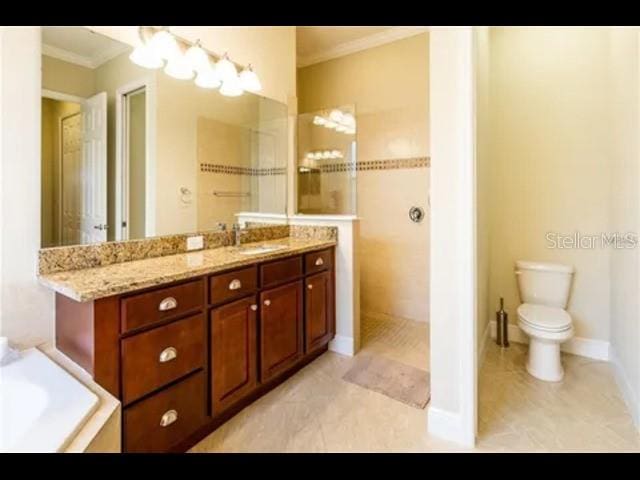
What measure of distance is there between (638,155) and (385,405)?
1945mm

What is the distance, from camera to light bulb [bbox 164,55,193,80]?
6.39 feet

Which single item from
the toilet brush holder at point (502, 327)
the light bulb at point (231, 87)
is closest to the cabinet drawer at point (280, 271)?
the light bulb at point (231, 87)

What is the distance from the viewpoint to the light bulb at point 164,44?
5.88 feet

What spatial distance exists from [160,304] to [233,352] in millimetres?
521

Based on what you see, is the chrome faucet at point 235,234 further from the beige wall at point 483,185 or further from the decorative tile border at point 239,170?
the beige wall at point 483,185

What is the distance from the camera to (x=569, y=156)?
8.43ft

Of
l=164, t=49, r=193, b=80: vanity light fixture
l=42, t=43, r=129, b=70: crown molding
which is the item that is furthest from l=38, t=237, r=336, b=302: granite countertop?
l=164, t=49, r=193, b=80: vanity light fixture

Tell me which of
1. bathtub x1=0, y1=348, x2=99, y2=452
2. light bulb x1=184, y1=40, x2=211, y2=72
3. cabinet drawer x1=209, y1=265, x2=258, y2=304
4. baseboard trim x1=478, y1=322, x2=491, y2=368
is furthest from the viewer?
baseboard trim x1=478, y1=322, x2=491, y2=368

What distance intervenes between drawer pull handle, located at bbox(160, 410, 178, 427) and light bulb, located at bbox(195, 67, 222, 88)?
185 cm

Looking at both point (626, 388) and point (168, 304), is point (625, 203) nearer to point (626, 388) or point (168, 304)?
point (626, 388)

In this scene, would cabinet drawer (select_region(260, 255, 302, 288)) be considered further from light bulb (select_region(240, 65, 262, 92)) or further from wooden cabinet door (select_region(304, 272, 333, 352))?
light bulb (select_region(240, 65, 262, 92))

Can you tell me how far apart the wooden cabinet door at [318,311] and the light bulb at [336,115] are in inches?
61.1

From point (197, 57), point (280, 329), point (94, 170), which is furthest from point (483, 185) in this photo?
point (94, 170)
